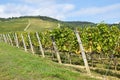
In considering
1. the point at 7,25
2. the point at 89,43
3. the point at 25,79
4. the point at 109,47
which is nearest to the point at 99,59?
the point at 89,43

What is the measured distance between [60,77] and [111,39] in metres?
22.7

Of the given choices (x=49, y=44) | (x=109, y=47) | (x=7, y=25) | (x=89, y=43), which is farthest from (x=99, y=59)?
(x=7, y=25)

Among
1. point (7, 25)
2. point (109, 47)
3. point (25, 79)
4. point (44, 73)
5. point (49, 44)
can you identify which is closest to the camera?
point (25, 79)

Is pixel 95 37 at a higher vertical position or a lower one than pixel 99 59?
higher

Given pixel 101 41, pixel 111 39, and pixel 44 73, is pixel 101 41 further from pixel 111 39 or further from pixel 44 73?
pixel 44 73

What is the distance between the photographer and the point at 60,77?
1305cm

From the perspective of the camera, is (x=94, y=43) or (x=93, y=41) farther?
(x=93, y=41)

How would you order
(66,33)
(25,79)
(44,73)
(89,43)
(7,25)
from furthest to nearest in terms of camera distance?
(7,25) → (66,33) → (89,43) → (44,73) → (25,79)

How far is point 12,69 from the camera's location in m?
15.7

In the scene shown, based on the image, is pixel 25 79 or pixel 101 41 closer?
pixel 25 79

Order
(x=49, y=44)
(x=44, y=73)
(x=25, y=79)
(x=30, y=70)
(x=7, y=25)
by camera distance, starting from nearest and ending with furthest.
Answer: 1. (x=25, y=79)
2. (x=44, y=73)
3. (x=30, y=70)
4. (x=49, y=44)
5. (x=7, y=25)

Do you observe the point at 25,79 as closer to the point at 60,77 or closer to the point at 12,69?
the point at 60,77

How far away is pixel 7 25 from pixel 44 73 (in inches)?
7039

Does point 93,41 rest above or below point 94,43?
above
